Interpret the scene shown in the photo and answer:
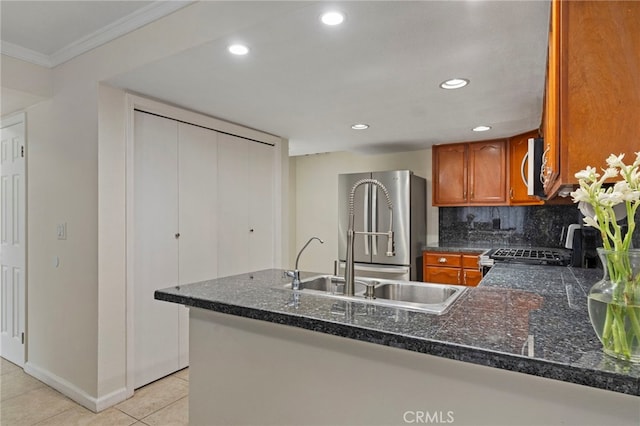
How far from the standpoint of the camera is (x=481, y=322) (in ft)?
3.83

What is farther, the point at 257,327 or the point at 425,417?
the point at 257,327

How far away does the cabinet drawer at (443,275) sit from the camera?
3.93 meters

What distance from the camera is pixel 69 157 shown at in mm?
2662

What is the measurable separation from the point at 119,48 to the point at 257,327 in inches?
78.1

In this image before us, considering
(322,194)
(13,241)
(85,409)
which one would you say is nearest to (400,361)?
(85,409)

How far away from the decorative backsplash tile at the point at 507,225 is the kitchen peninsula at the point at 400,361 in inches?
95.1

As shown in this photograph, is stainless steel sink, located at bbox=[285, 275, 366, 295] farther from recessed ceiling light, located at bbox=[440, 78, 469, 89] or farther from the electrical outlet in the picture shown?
the electrical outlet

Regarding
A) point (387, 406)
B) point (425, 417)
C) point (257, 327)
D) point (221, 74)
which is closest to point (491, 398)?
point (425, 417)

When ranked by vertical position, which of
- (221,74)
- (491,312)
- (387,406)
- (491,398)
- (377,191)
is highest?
(221,74)

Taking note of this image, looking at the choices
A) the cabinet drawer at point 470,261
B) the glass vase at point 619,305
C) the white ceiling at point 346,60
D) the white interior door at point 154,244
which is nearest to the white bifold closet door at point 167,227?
the white interior door at point 154,244

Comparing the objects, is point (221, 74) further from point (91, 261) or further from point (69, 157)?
point (91, 261)

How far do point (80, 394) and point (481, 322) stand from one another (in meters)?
2.70

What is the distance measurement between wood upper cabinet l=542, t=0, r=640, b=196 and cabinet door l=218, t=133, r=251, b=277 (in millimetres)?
2753

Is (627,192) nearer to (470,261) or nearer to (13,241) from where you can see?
(470,261)
